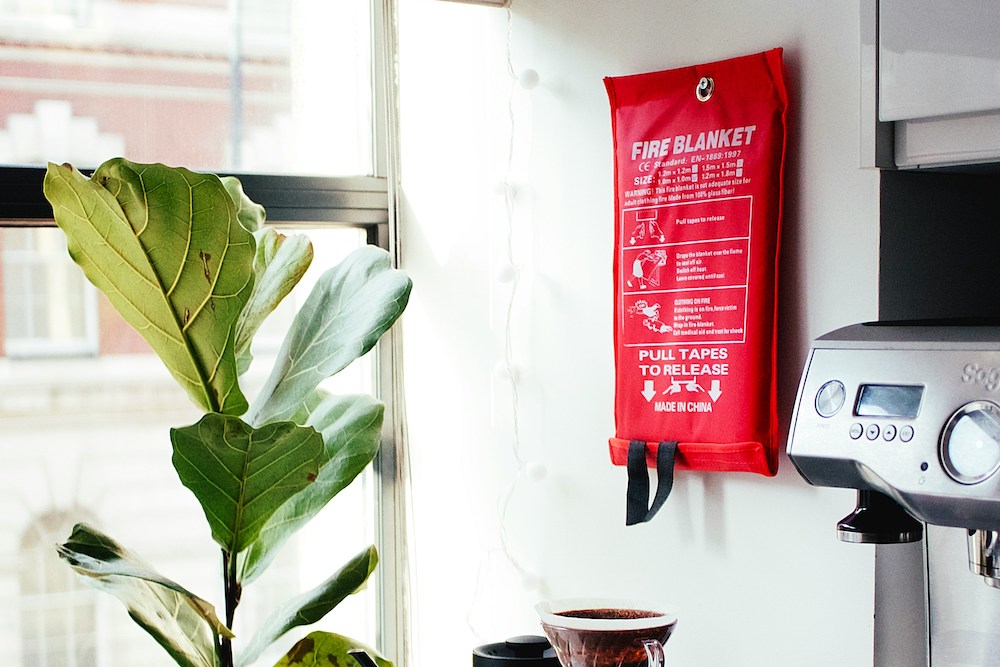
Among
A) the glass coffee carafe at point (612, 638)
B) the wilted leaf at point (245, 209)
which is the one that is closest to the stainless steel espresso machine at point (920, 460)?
the glass coffee carafe at point (612, 638)

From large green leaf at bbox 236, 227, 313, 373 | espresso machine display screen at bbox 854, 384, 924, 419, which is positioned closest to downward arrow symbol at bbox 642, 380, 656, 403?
large green leaf at bbox 236, 227, 313, 373

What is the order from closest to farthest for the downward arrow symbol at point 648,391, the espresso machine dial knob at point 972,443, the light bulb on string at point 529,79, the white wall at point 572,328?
the espresso machine dial knob at point 972,443, the white wall at point 572,328, the downward arrow symbol at point 648,391, the light bulb on string at point 529,79

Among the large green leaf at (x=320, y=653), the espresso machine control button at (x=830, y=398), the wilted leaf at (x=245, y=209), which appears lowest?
the large green leaf at (x=320, y=653)

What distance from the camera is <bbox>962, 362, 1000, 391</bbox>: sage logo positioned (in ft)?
3.05

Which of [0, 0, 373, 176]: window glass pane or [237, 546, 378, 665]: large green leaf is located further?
[0, 0, 373, 176]: window glass pane

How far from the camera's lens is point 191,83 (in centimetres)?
212

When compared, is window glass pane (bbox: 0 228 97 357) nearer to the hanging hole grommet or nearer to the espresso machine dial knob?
the hanging hole grommet

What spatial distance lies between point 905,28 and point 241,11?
143 cm

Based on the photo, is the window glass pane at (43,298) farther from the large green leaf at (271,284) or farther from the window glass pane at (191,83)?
the large green leaf at (271,284)

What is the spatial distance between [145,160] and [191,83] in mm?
166

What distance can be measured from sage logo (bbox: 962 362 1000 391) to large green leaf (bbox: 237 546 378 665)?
75 cm

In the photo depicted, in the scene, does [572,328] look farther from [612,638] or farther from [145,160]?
[145,160]

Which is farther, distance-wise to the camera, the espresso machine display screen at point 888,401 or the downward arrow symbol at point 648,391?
the downward arrow symbol at point 648,391

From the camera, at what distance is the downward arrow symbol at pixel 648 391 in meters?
1.62
